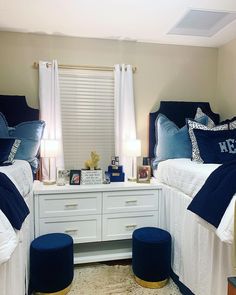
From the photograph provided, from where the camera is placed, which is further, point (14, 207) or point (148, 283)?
point (148, 283)

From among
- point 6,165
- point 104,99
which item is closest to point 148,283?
point 6,165

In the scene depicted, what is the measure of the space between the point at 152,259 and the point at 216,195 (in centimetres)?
91

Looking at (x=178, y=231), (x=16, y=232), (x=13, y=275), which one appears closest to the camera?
(x=16, y=232)

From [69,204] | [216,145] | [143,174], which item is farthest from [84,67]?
[216,145]

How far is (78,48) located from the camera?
2754mm

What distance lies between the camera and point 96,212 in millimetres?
2344

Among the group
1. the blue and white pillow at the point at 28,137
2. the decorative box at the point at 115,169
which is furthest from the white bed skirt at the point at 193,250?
the blue and white pillow at the point at 28,137

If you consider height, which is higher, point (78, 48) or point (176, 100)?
point (78, 48)

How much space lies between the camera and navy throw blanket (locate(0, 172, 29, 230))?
4.20ft

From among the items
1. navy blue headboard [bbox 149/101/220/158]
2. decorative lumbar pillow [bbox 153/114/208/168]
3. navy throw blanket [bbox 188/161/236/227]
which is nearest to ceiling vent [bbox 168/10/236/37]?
navy blue headboard [bbox 149/101/220/158]

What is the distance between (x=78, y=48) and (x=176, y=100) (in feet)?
4.09

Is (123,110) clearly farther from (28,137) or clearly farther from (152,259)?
(152,259)

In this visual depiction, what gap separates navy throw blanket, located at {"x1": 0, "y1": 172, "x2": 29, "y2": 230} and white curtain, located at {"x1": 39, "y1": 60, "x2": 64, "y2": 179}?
3.66 feet

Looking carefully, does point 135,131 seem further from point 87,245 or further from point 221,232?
point 221,232
